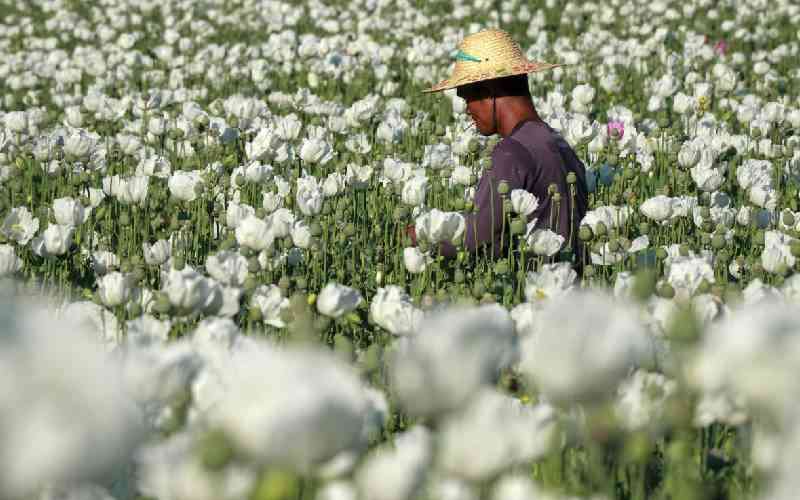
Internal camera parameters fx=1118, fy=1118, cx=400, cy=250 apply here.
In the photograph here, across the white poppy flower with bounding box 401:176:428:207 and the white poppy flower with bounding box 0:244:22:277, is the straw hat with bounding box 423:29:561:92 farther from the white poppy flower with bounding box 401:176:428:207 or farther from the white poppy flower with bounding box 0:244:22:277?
the white poppy flower with bounding box 0:244:22:277

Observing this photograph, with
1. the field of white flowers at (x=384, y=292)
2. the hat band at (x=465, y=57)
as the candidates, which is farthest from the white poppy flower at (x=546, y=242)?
the hat band at (x=465, y=57)

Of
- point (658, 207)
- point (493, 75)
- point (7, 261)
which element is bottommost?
point (658, 207)

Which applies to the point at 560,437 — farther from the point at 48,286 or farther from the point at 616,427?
the point at 48,286

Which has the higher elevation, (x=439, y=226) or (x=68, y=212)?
(x=68, y=212)

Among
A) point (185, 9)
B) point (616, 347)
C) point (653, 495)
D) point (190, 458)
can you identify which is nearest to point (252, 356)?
point (190, 458)

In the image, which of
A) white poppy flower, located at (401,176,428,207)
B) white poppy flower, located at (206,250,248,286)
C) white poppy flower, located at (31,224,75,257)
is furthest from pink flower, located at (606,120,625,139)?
white poppy flower, located at (206,250,248,286)

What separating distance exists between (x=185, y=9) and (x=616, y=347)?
11173mm

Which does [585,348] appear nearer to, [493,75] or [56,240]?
[56,240]

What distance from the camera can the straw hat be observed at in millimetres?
4398

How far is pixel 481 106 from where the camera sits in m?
4.46

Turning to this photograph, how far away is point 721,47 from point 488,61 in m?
5.64

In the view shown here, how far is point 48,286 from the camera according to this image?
389cm

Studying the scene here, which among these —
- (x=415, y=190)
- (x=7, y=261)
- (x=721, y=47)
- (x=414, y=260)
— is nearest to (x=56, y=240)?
(x=7, y=261)

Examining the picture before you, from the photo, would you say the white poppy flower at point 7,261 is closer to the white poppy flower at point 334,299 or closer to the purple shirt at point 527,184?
the white poppy flower at point 334,299
